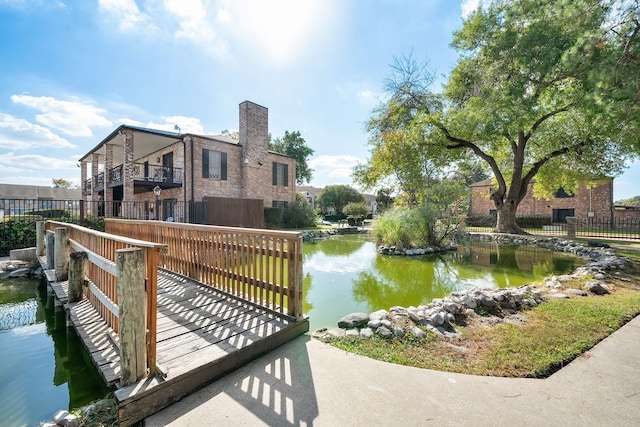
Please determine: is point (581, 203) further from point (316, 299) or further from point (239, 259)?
point (239, 259)

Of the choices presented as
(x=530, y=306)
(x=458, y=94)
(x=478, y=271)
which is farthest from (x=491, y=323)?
(x=458, y=94)

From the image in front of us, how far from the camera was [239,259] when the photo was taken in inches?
148

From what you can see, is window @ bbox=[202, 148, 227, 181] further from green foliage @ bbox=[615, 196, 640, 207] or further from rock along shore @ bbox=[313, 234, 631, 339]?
green foliage @ bbox=[615, 196, 640, 207]

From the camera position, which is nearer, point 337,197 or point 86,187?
point 86,187

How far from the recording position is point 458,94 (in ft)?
47.4

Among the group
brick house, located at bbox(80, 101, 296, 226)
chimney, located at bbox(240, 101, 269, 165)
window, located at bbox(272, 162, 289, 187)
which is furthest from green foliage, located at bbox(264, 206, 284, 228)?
chimney, located at bbox(240, 101, 269, 165)

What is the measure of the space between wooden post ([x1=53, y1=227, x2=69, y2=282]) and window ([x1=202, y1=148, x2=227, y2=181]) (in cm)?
1043

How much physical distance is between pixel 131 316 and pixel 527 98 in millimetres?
13889

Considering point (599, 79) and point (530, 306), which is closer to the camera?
point (530, 306)

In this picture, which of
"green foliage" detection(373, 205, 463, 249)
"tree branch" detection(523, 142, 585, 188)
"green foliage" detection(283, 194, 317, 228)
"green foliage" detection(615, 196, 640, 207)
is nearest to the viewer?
"green foliage" detection(373, 205, 463, 249)

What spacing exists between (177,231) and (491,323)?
522 centimetres

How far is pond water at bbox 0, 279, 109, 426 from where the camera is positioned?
2.27m

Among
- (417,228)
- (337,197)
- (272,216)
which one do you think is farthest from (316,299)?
(337,197)

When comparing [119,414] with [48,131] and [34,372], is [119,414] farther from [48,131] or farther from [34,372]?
[48,131]
